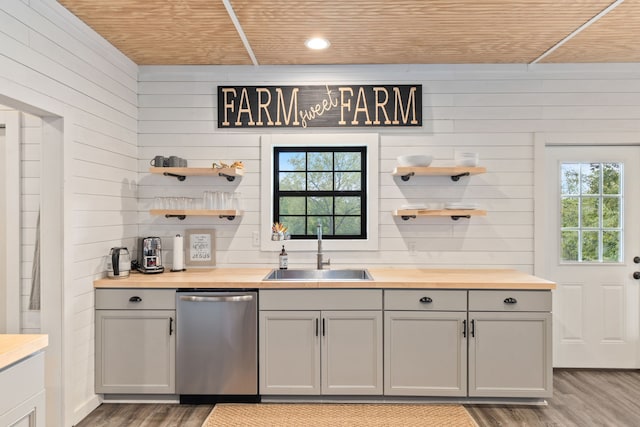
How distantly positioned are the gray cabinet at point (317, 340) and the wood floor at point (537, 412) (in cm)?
61

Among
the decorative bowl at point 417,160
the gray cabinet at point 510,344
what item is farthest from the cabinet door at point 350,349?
the decorative bowl at point 417,160

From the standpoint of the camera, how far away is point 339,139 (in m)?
3.80

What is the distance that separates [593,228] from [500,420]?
188cm

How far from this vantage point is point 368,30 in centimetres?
307

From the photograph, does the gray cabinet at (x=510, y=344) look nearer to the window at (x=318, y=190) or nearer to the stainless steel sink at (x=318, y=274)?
the stainless steel sink at (x=318, y=274)

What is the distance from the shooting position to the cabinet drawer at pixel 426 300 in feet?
10.3

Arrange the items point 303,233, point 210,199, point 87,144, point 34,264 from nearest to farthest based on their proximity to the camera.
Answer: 1. point 34,264
2. point 87,144
3. point 210,199
4. point 303,233

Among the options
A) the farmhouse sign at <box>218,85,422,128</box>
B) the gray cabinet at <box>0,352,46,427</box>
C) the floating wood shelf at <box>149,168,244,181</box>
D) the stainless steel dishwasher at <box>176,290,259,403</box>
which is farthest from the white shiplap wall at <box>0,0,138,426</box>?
the gray cabinet at <box>0,352,46,427</box>

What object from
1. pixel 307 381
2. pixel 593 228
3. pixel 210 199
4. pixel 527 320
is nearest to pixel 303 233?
pixel 210 199

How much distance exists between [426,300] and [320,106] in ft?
5.83

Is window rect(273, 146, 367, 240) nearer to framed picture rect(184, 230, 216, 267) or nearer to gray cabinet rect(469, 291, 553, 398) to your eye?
framed picture rect(184, 230, 216, 267)

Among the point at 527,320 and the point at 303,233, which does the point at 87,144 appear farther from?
the point at 527,320

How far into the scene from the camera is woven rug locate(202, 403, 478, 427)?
290cm

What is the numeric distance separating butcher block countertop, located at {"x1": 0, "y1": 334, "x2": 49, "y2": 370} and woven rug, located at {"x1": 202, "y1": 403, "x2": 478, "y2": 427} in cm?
150
